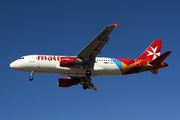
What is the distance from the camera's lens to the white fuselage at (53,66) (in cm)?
4559

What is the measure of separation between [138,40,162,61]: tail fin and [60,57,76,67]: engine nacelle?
44.3 feet

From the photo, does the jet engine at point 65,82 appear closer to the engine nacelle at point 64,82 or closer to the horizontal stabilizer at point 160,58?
the engine nacelle at point 64,82

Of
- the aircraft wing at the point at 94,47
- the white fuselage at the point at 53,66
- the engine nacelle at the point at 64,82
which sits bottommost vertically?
the engine nacelle at the point at 64,82

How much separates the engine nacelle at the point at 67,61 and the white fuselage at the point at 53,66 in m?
0.98

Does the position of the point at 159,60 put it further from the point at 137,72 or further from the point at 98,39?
the point at 98,39

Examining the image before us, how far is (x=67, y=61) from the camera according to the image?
148 ft

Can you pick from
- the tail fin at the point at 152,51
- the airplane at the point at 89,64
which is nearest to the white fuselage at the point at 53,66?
the airplane at the point at 89,64

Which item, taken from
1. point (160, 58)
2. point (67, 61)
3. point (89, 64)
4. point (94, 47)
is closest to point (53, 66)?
point (67, 61)

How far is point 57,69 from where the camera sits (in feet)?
149

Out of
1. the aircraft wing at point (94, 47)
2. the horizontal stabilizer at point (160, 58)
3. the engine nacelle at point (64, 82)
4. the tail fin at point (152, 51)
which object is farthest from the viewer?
the engine nacelle at point (64, 82)

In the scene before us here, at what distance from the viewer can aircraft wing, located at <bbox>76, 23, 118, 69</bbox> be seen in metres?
39.8

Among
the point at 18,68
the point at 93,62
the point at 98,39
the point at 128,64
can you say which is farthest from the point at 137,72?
the point at 18,68

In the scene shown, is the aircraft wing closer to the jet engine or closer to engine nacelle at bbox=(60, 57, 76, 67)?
engine nacelle at bbox=(60, 57, 76, 67)

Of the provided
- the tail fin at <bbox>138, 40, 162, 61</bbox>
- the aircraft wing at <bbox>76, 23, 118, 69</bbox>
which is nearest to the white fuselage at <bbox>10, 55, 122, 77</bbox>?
the aircraft wing at <bbox>76, 23, 118, 69</bbox>
